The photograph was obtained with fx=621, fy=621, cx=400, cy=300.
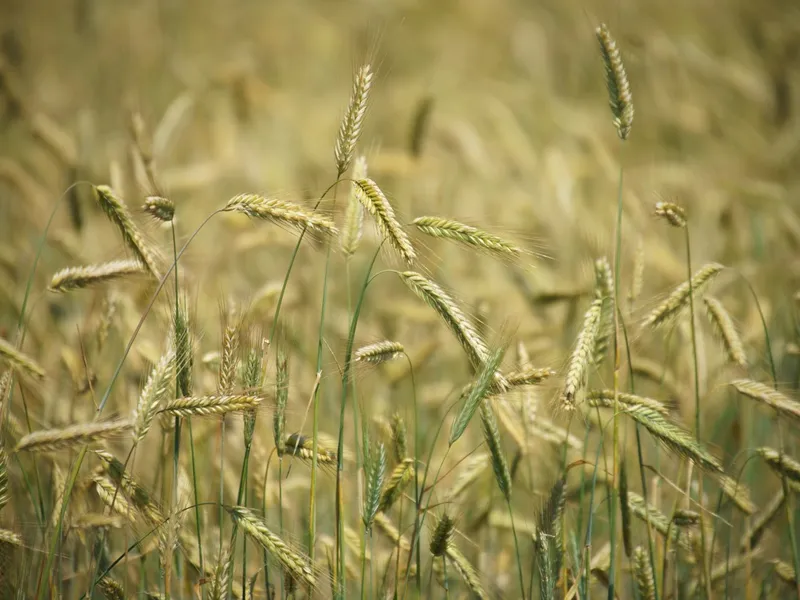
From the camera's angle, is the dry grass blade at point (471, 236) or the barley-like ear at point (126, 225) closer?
the dry grass blade at point (471, 236)

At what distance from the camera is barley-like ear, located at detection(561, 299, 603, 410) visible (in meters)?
1.36

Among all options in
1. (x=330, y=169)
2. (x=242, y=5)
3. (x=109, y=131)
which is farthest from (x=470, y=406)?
(x=242, y=5)

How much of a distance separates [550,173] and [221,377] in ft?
10.9

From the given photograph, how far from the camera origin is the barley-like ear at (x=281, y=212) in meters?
1.40

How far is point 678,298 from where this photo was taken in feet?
5.57

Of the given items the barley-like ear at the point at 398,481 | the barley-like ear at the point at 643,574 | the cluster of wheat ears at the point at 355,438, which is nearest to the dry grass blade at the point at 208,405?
the cluster of wheat ears at the point at 355,438

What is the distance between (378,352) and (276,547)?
48cm

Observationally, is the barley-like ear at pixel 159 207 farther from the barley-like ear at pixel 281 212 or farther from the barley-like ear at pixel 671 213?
the barley-like ear at pixel 671 213

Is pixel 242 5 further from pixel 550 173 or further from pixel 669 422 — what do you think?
pixel 669 422

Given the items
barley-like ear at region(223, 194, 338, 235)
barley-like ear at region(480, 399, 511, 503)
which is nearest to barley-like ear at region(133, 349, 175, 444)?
barley-like ear at region(223, 194, 338, 235)

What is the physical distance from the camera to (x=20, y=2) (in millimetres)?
7414

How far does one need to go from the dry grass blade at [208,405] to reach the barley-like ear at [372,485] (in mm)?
295

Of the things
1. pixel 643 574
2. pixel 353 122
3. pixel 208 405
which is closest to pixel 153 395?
pixel 208 405

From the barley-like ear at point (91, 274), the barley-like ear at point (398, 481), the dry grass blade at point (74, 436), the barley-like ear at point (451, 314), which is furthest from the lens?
the barley-like ear at point (91, 274)
